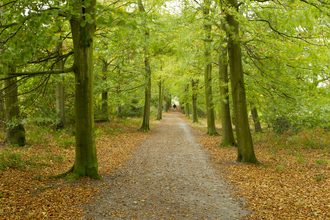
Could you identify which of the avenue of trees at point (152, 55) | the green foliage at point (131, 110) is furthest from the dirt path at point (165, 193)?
the green foliage at point (131, 110)

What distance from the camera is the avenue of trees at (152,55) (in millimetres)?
4454

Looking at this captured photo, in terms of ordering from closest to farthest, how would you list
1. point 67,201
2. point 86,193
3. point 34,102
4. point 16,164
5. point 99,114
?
1. point 67,201
2. point 86,193
3. point 34,102
4. point 16,164
5. point 99,114

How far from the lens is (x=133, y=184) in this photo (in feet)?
21.7

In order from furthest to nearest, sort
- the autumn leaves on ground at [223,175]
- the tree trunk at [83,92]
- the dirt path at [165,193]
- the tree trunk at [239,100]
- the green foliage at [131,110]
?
the green foliage at [131,110], the tree trunk at [239,100], the tree trunk at [83,92], the dirt path at [165,193], the autumn leaves on ground at [223,175]

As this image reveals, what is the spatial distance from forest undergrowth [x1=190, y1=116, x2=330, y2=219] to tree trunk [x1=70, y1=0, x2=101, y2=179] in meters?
4.21

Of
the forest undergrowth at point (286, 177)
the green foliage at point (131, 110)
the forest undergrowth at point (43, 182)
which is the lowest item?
the forest undergrowth at point (286, 177)

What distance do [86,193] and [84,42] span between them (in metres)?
3.85

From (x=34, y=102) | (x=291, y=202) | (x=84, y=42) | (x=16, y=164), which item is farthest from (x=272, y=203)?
(x=16, y=164)

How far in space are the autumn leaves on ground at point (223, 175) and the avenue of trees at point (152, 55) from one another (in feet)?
2.76

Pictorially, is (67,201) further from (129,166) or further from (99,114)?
(99,114)

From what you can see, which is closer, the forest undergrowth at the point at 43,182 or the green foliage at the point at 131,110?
the forest undergrowth at the point at 43,182

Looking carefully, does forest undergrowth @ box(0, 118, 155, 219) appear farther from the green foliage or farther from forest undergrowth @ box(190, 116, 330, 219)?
the green foliage

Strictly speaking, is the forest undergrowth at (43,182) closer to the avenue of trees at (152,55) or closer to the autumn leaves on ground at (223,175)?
the autumn leaves on ground at (223,175)

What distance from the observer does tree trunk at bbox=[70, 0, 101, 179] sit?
20.2 feet
